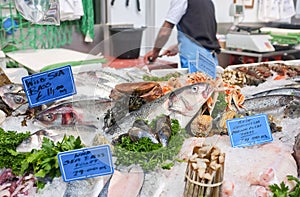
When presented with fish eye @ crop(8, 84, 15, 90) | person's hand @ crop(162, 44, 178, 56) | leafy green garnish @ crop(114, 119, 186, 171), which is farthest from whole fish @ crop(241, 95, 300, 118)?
fish eye @ crop(8, 84, 15, 90)

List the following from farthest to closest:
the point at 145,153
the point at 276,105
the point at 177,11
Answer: the point at 177,11 → the point at 276,105 → the point at 145,153

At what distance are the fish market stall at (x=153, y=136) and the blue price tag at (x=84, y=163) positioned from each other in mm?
11

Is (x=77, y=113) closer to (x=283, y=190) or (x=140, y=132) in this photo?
(x=140, y=132)

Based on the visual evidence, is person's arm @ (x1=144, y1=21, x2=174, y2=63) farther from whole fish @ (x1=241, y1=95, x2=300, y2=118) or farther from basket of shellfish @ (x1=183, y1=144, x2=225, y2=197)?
basket of shellfish @ (x1=183, y1=144, x2=225, y2=197)

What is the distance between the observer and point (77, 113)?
1272 mm

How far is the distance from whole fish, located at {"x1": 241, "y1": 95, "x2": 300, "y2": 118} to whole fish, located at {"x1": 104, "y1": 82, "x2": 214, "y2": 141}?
273mm

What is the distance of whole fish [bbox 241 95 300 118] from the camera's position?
1479mm

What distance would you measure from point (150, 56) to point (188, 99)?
36 cm

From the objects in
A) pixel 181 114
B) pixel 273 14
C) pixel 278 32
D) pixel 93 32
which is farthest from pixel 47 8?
pixel 273 14

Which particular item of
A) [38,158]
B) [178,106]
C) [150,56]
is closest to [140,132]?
[178,106]

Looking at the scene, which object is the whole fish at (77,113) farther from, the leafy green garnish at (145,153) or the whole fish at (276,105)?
the whole fish at (276,105)

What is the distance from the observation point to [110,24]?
12.4 ft

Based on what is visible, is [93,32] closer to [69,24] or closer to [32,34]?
[69,24]

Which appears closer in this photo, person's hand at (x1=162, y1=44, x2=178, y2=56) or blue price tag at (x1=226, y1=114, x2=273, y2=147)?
blue price tag at (x1=226, y1=114, x2=273, y2=147)
